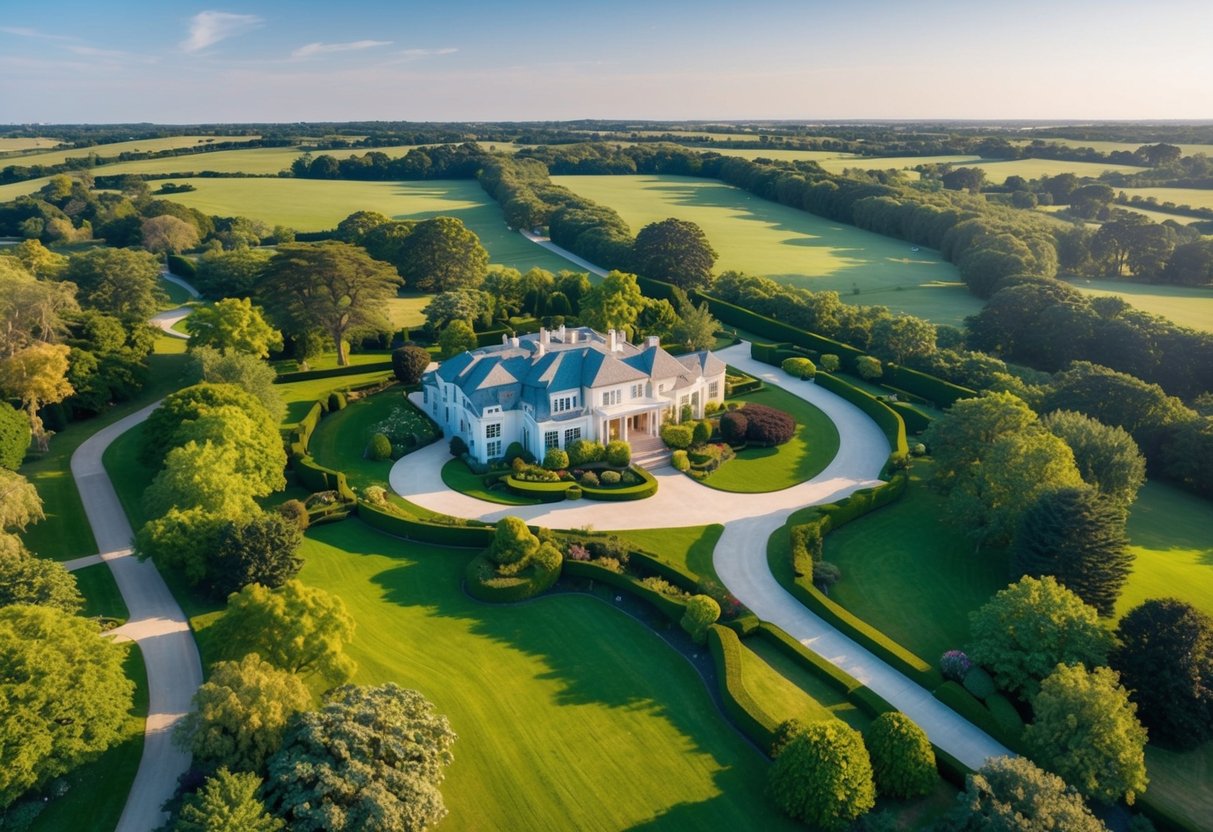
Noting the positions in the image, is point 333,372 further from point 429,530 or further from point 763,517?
point 763,517

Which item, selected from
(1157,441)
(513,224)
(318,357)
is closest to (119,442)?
(318,357)

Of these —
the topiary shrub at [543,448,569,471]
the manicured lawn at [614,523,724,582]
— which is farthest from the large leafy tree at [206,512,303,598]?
the manicured lawn at [614,523,724,582]

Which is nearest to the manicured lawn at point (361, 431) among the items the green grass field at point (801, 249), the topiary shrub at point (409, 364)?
the topiary shrub at point (409, 364)

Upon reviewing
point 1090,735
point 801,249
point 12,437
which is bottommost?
point 1090,735

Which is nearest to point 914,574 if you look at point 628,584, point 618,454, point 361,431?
point 628,584

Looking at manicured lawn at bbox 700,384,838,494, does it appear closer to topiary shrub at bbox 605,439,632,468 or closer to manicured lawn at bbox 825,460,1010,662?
topiary shrub at bbox 605,439,632,468

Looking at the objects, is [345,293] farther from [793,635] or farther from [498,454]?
[793,635]

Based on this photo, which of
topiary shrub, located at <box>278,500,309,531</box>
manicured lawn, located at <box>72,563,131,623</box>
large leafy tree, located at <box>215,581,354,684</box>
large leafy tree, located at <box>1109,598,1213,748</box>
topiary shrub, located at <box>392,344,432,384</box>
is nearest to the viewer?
large leafy tree, located at <box>1109,598,1213,748</box>
